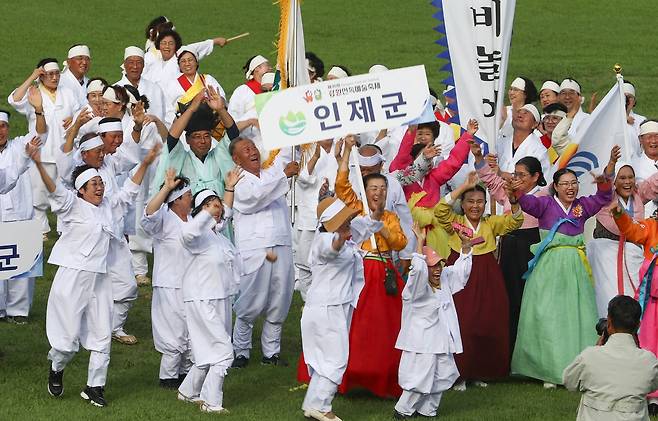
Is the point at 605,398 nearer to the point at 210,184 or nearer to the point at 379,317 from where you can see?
the point at 379,317

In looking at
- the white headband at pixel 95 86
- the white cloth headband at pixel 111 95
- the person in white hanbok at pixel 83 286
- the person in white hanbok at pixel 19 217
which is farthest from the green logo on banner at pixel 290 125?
the white headband at pixel 95 86

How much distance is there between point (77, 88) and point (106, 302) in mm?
5728

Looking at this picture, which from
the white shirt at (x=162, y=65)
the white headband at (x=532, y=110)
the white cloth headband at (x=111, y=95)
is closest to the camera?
the white headband at (x=532, y=110)

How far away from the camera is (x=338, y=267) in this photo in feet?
39.3

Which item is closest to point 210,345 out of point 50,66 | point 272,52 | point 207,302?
point 207,302

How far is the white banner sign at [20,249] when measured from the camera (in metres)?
12.7

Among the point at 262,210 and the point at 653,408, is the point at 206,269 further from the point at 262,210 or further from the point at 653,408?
the point at 653,408

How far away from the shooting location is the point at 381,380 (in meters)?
12.7

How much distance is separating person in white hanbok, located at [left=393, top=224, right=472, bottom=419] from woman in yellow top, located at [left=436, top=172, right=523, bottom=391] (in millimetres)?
905

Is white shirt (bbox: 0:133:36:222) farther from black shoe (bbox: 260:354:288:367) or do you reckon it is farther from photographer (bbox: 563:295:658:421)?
photographer (bbox: 563:295:658:421)

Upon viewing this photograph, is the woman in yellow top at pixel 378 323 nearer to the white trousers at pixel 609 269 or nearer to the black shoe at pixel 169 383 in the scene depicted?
the black shoe at pixel 169 383

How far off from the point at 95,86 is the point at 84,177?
4.29m

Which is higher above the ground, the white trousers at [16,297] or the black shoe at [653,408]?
the white trousers at [16,297]

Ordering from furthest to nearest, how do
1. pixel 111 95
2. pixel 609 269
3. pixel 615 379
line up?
pixel 111 95 → pixel 609 269 → pixel 615 379
